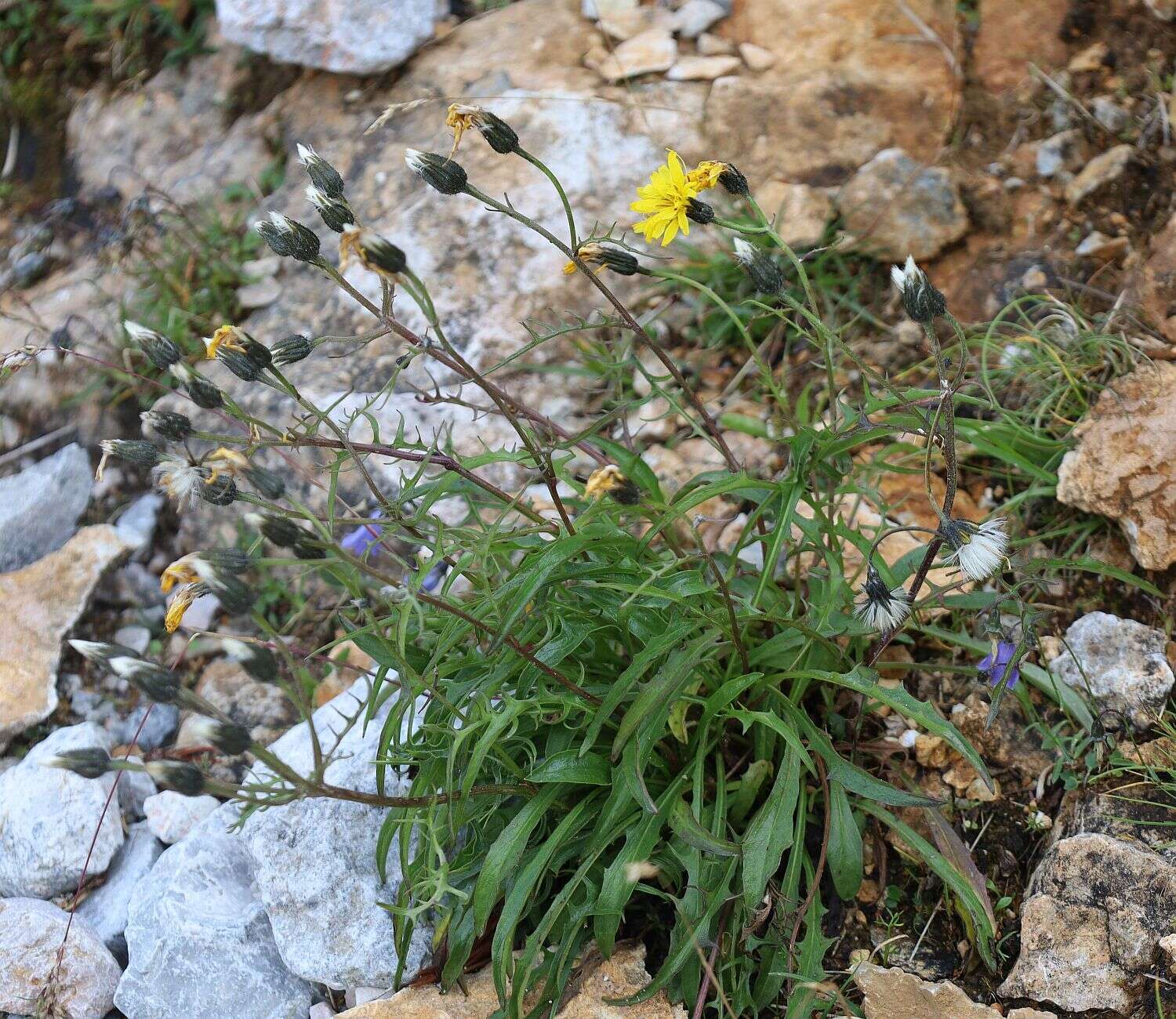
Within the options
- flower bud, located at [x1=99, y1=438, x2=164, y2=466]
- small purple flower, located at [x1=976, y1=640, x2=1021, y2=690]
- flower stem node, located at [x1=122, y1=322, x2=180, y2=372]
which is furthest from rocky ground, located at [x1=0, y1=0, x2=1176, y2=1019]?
flower bud, located at [x1=99, y1=438, x2=164, y2=466]

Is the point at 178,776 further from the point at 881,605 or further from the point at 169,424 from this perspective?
the point at 881,605

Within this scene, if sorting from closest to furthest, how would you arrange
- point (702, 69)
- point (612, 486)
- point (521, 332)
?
point (612, 486), point (521, 332), point (702, 69)

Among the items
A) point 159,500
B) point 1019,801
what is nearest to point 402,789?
point 1019,801

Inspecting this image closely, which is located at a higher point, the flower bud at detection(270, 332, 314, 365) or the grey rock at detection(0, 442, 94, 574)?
the flower bud at detection(270, 332, 314, 365)

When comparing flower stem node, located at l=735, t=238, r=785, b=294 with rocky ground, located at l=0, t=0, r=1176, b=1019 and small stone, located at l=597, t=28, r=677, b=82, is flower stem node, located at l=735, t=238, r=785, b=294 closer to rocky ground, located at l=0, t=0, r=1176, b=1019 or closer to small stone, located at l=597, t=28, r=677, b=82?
rocky ground, located at l=0, t=0, r=1176, b=1019

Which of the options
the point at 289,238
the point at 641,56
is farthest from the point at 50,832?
the point at 641,56

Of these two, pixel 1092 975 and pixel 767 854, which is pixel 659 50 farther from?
pixel 1092 975
